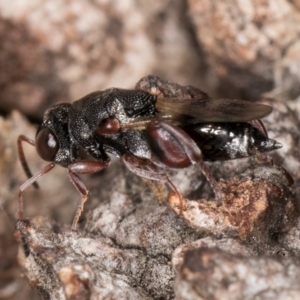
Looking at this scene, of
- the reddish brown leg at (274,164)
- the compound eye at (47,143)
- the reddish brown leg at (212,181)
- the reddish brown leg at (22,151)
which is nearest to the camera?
the reddish brown leg at (212,181)

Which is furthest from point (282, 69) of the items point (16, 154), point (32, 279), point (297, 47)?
point (32, 279)

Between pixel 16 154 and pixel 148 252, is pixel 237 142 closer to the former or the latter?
pixel 148 252

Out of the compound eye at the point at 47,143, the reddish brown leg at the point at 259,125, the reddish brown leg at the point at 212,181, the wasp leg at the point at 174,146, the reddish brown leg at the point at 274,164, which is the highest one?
the compound eye at the point at 47,143

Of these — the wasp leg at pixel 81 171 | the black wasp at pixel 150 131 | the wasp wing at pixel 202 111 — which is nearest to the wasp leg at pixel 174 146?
the black wasp at pixel 150 131

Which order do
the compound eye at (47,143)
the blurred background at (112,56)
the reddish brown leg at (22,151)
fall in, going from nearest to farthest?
the compound eye at (47,143) < the reddish brown leg at (22,151) < the blurred background at (112,56)

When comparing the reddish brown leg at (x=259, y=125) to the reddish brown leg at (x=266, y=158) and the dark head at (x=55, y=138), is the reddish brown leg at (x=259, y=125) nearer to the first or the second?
the reddish brown leg at (x=266, y=158)

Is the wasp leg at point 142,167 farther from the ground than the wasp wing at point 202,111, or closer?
closer

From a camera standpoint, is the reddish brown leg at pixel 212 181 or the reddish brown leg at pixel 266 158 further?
the reddish brown leg at pixel 266 158

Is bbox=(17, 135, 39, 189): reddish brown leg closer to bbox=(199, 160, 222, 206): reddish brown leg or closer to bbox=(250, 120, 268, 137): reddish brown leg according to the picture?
bbox=(199, 160, 222, 206): reddish brown leg
